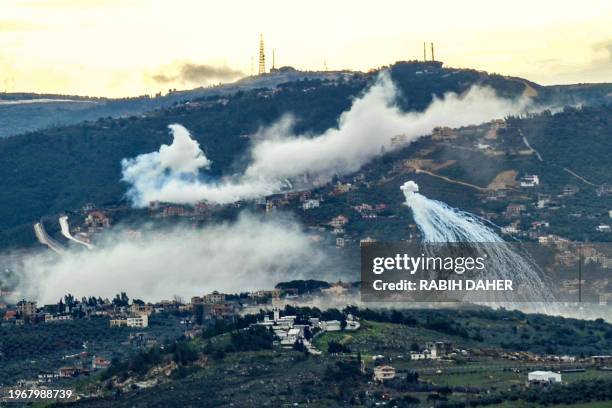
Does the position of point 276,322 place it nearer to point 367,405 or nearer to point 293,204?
point 367,405

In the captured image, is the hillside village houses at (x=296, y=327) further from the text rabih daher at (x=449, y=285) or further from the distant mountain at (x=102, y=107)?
the distant mountain at (x=102, y=107)

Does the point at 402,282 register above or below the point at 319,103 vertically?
below

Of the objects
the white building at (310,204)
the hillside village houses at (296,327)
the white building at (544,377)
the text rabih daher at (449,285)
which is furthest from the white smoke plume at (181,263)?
the white building at (544,377)

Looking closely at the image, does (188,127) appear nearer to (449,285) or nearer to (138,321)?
(138,321)

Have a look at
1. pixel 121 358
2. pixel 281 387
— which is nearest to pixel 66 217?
pixel 121 358

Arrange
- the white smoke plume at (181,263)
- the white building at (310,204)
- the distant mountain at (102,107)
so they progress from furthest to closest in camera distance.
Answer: the distant mountain at (102,107) < the white building at (310,204) < the white smoke plume at (181,263)

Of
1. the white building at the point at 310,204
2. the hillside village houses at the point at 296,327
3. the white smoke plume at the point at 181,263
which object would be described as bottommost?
the hillside village houses at the point at 296,327
